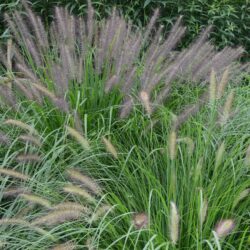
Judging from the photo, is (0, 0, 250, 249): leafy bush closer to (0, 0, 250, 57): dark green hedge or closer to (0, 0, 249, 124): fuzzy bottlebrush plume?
(0, 0, 249, 124): fuzzy bottlebrush plume

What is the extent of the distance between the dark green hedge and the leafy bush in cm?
133

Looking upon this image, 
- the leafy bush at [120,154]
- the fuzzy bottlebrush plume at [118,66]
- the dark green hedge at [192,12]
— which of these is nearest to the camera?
the leafy bush at [120,154]

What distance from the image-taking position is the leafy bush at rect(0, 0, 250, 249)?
6.88 feet

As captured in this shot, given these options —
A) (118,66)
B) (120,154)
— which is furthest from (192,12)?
(120,154)

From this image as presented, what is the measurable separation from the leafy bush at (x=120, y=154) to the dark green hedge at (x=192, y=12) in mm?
1330

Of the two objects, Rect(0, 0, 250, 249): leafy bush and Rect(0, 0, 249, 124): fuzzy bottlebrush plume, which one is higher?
Rect(0, 0, 249, 124): fuzzy bottlebrush plume

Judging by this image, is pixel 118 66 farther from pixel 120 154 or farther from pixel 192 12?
pixel 192 12

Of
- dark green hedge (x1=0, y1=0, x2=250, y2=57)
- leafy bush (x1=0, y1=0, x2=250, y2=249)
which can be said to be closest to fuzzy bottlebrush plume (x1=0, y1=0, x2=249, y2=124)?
leafy bush (x1=0, y1=0, x2=250, y2=249)

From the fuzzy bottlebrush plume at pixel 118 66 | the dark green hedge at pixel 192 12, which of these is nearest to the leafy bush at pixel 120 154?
the fuzzy bottlebrush plume at pixel 118 66

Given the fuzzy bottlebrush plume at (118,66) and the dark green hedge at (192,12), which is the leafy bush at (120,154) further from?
the dark green hedge at (192,12)

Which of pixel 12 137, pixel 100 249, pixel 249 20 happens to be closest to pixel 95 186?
pixel 100 249

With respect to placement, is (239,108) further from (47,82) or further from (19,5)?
(19,5)

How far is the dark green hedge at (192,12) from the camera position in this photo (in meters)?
4.57

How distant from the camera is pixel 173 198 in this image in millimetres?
2193
